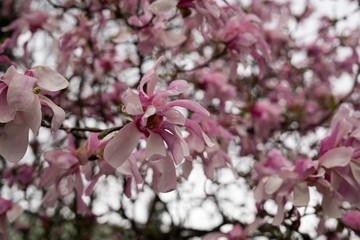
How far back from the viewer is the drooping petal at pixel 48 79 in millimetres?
906

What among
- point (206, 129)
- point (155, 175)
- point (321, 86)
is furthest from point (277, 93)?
point (155, 175)

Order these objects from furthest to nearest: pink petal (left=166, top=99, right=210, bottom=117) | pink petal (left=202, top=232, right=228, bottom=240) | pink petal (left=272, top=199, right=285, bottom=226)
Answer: pink petal (left=202, top=232, right=228, bottom=240), pink petal (left=272, top=199, right=285, bottom=226), pink petal (left=166, top=99, right=210, bottom=117)

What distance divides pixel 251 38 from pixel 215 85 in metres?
0.38

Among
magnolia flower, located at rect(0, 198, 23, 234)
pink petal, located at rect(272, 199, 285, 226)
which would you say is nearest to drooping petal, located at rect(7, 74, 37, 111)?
magnolia flower, located at rect(0, 198, 23, 234)

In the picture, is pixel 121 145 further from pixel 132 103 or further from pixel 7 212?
pixel 7 212

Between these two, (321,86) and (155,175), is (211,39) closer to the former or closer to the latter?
(155,175)

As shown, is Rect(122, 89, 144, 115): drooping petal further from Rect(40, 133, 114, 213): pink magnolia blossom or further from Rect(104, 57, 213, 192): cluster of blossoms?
Rect(40, 133, 114, 213): pink magnolia blossom

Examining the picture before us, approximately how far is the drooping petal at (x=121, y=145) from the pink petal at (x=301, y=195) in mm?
442

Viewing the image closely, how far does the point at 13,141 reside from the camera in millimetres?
867

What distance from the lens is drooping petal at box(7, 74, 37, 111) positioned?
83 centimetres

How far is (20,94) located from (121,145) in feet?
0.65

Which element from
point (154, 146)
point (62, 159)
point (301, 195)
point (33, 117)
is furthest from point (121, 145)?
point (301, 195)

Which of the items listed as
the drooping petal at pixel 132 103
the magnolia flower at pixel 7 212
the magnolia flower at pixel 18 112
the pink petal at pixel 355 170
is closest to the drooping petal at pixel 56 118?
the magnolia flower at pixel 18 112

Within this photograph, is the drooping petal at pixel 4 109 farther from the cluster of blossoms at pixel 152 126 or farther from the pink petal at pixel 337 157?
the pink petal at pixel 337 157
